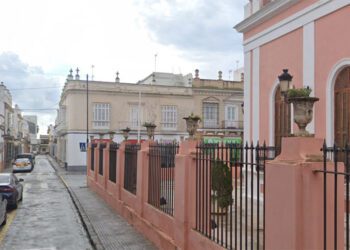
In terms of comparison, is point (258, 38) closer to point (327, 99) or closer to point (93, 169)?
point (327, 99)

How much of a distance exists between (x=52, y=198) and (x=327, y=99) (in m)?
13.5

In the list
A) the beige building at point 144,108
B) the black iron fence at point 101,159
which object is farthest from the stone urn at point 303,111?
the beige building at point 144,108

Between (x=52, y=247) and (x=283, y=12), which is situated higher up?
(x=283, y=12)

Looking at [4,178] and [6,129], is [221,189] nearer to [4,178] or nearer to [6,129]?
[4,178]

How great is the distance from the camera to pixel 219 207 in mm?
9828

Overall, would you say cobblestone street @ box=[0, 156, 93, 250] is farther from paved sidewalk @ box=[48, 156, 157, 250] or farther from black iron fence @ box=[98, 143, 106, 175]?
black iron fence @ box=[98, 143, 106, 175]

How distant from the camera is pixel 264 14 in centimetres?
1582

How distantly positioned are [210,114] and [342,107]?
31619 mm

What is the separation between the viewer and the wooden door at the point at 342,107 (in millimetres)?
12156

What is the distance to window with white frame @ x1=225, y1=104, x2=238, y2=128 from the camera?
44.5m

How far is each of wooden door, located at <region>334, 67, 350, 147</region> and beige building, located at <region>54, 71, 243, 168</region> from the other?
2851 centimetres

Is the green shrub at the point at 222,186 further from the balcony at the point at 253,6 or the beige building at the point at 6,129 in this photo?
the beige building at the point at 6,129

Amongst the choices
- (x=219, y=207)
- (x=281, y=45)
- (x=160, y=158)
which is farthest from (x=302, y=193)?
(x=281, y=45)

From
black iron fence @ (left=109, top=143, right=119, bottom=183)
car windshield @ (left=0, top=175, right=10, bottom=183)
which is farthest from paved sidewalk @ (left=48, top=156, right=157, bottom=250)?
car windshield @ (left=0, top=175, right=10, bottom=183)
